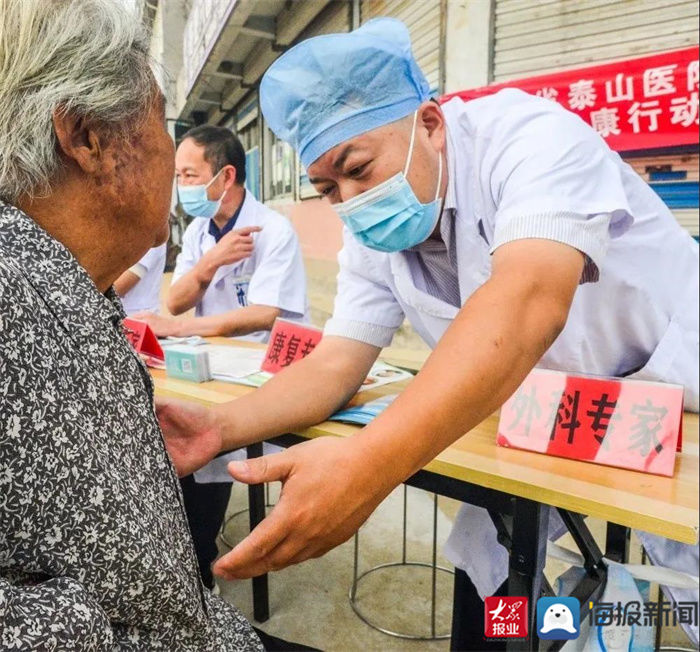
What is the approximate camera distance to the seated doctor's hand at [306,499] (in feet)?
1.92

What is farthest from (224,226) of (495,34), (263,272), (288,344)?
(495,34)

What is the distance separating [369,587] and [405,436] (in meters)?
1.45

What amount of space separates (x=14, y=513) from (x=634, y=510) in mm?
732

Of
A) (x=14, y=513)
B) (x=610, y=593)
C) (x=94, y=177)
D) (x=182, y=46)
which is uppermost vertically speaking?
(x=182, y=46)

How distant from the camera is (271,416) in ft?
3.68

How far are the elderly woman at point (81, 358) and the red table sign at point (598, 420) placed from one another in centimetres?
60

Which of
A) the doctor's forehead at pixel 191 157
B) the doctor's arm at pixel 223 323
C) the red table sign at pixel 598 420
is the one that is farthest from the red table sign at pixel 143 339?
the red table sign at pixel 598 420

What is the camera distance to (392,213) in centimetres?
102

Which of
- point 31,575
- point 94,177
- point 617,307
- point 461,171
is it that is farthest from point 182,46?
point 617,307

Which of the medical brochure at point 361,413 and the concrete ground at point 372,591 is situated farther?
the concrete ground at point 372,591

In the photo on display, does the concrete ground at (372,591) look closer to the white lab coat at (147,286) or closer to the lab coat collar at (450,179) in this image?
the lab coat collar at (450,179)

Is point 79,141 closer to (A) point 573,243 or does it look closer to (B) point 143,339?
(A) point 573,243

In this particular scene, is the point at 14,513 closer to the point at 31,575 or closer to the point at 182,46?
the point at 31,575

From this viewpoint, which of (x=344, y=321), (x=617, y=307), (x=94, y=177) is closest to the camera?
(x=94, y=177)
